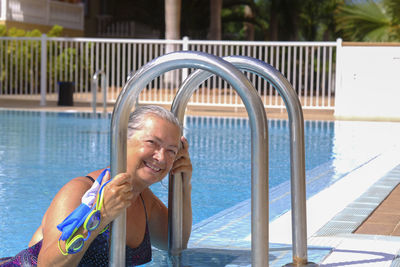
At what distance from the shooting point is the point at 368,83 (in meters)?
16.1

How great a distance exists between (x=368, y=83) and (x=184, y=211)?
42.8ft

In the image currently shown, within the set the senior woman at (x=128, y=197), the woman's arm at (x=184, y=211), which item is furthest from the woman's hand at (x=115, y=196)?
the woman's arm at (x=184, y=211)

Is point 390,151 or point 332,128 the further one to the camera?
point 332,128

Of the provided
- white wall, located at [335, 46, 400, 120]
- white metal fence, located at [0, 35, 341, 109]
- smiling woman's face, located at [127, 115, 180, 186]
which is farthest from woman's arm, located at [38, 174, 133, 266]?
white wall, located at [335, 46, 400, 120]

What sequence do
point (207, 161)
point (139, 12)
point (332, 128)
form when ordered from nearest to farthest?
point (207, 161)
point (332, 128)
point (139, 12)

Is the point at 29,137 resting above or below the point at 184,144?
below

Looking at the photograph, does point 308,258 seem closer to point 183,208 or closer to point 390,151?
point 183,208

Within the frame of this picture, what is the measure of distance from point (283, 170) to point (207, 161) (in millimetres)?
1129

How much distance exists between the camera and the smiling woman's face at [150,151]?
2861 mm

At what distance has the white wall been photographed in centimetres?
1592

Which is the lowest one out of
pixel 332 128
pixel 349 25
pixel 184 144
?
pixel 332 128

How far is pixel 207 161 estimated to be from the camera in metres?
9.35

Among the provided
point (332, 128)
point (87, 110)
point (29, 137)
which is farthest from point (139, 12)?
point (29, 137)

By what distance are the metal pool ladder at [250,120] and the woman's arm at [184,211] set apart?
0.62 metres
